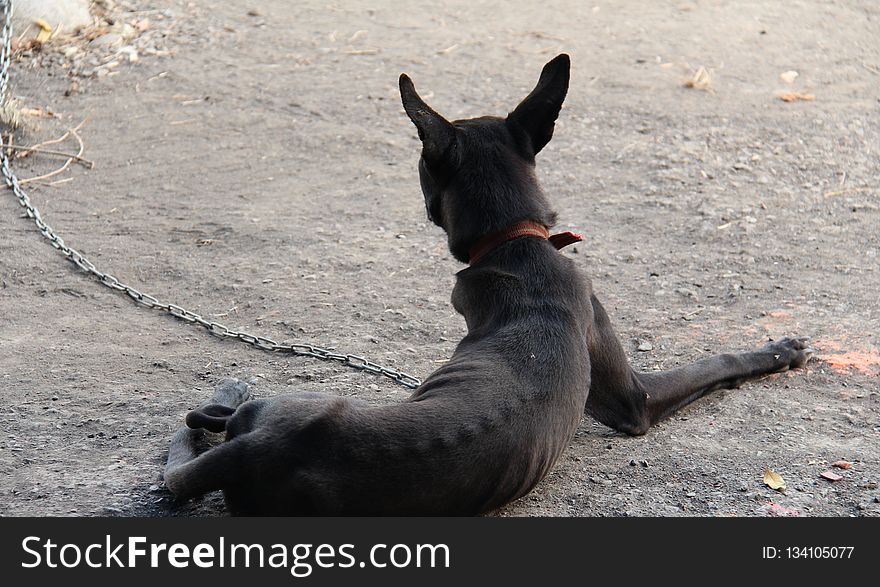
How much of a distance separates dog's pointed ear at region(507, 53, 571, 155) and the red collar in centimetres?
47

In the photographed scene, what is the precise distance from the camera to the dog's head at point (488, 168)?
4.55m

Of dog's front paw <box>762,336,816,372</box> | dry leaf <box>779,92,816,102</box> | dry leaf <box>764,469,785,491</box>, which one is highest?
dry leaf <box>779,92,816,102</box>

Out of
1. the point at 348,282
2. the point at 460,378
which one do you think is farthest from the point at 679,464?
the point at 348,282

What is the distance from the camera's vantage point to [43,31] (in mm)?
10078

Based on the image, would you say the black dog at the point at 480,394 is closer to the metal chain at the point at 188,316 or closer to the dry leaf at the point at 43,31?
the metal chain at the point at 188,316

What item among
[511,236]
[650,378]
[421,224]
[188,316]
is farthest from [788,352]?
[188,316]

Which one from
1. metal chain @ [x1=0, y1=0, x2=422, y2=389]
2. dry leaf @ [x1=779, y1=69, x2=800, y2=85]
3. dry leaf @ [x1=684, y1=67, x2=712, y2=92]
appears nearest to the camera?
metal chain @ [x1=0, y1=0, x2=422, y2=389]

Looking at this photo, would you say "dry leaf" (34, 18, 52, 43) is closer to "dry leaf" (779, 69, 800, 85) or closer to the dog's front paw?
"dry leaf" (779, 69, 800, 85)

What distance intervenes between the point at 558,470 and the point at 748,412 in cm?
113

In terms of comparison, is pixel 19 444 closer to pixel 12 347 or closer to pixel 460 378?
pixel 12 347

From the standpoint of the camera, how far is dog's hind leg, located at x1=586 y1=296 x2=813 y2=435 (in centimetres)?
465

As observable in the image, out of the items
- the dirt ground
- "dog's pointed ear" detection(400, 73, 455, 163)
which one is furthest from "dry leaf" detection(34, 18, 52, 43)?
"dog's pointed ear" detection(400, 73, 455, 163)

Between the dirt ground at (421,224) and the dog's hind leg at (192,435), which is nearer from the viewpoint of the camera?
the dog's hind leg at (192,435)

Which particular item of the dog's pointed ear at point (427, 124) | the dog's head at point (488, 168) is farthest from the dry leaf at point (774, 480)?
the dog's pointed ear at point (427, 124)
